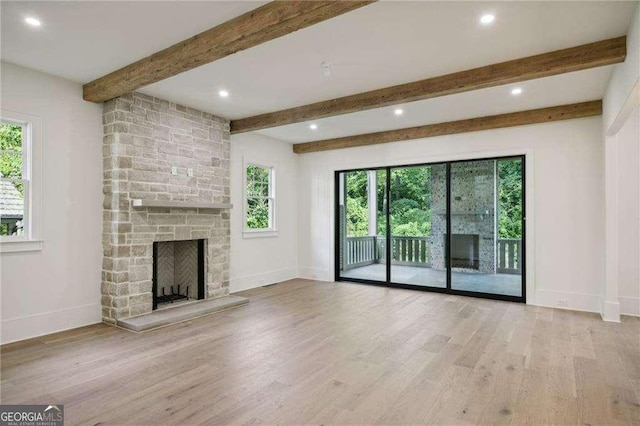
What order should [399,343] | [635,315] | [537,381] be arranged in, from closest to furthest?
[537,381], [399,343], [635,315]

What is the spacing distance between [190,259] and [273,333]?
222 centimetres

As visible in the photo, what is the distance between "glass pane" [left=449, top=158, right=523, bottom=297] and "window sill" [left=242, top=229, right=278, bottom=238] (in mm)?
3355

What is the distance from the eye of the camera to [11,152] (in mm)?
3828

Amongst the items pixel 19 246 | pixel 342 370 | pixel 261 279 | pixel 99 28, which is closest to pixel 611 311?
pixel 342 370

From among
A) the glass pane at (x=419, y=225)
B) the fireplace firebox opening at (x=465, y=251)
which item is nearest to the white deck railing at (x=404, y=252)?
the glass pane at (x=419, y=225)

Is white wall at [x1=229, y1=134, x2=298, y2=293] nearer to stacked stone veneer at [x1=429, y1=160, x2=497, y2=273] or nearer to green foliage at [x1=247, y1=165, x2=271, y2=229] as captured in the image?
green foliage at [x1=247, y1=165, x2=271, y2=229]

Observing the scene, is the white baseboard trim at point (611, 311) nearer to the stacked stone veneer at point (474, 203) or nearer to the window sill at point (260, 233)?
the stacked stone veneer at point (474, 203)

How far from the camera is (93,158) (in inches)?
175

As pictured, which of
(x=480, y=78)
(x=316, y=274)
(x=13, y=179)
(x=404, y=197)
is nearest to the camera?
(x=480, y=78)

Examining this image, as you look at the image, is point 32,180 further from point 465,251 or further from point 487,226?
point 487,226

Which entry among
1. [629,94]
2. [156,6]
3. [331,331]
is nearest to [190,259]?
[331,331]

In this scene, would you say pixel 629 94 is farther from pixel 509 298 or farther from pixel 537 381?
pixel 509 298

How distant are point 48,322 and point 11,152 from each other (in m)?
1.92

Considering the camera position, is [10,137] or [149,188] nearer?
[10,137]
